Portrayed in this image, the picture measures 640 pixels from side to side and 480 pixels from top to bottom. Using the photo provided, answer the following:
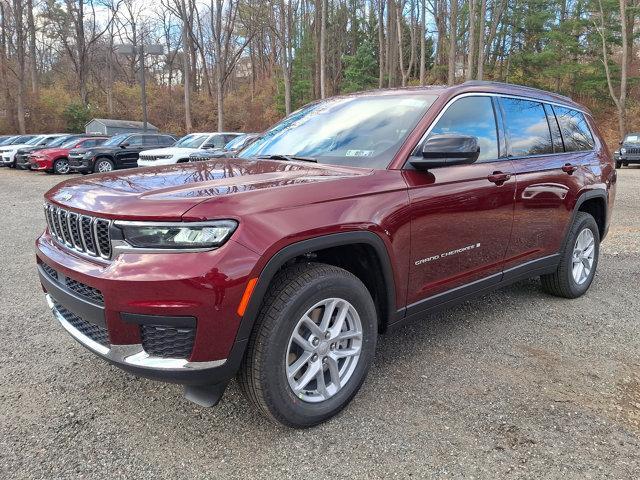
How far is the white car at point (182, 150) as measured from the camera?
618 inches

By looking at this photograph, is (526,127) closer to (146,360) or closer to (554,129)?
(554,129)

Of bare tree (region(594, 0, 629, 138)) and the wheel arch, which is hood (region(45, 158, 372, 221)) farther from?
bare tree (region(594, 0, 629, 138))

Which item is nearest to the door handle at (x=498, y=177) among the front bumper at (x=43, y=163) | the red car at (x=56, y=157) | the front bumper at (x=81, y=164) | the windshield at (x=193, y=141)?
the windshield at (x=193, y=141)

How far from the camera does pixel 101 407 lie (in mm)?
2871

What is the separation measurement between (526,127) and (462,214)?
1.26 meters

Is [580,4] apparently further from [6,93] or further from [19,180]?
[6,93]

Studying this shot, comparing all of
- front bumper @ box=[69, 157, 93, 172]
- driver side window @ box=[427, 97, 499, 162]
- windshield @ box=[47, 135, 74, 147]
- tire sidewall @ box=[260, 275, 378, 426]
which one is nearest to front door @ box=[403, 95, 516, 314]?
driver side window @ box=[427, 97, 499, 162]

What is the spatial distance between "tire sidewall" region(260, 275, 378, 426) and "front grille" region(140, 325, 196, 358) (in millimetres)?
367

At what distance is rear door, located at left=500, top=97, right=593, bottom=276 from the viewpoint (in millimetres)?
3844

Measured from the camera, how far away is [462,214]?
331 cm

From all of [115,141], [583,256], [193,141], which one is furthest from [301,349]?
[115,141]

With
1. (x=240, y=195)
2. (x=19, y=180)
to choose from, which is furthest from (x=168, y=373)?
(x=19, y=180)

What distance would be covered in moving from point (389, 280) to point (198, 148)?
14.9 meters

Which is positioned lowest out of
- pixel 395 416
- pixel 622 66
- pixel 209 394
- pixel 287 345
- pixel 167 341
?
pixel 395 416
